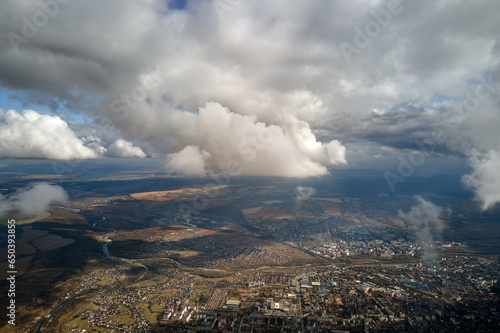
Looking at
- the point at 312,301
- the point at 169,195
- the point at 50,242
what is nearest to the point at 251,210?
the point at 169,195

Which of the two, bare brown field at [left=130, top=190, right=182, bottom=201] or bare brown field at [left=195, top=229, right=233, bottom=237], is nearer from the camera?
bare brown field at [left=195, top=229, right=233, bottom=237]

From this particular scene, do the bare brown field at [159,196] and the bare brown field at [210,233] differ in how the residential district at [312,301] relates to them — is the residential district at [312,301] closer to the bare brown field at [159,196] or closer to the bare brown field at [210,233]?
the bare brown field at [210,233]

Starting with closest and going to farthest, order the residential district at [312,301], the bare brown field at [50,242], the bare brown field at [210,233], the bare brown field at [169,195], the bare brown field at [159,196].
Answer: the residential district at [312,301] < the bare brown field at [50,242] < the bare brown field at [210,233] < the bare brown field at [159,196] < the bare brown field at [169,195]

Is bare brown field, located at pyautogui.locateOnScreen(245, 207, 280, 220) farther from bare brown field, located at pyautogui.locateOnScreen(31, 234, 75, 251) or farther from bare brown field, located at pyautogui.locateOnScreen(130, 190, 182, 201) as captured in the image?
bare brown field, located at pyautogui.locateOnScreen(31, 234, 75, 251)

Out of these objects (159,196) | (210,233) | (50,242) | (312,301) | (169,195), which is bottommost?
(210,233)

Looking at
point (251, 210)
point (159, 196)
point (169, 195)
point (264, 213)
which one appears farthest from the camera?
point (169, 195)

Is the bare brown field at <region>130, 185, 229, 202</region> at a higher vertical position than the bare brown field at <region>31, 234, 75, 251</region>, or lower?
higher

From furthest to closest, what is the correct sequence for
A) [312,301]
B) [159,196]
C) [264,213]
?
1. [159,196]
2. [264,213]
3. [312,301]

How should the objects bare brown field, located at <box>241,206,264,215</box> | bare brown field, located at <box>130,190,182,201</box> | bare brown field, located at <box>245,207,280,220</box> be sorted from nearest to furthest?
bare brown field, located at <box>245,207,280,220</box>, bare brown field, located at <box>241,206,264,215</box>, bare brown field, located at <box>130,190,182,201</box>

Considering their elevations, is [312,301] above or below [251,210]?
below

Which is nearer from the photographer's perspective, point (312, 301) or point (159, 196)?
point (312, 301)

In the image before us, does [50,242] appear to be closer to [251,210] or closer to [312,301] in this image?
[312,301]

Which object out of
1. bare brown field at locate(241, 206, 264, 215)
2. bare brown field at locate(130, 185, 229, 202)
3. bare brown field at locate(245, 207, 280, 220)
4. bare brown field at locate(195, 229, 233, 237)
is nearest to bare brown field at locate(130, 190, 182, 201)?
bare brown field at locate(130, 185, 229, 202)

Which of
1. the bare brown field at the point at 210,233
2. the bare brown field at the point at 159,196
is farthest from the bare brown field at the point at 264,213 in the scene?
the bare brown field at the point at 159,196
